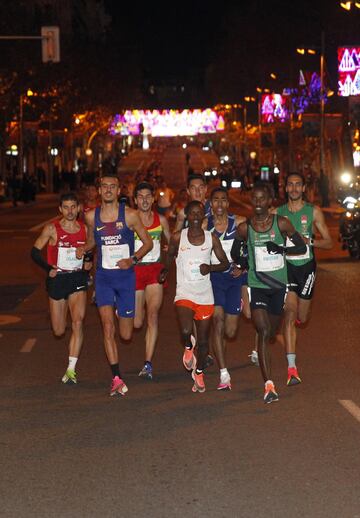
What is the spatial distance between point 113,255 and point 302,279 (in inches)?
68.3

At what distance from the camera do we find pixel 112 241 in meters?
10.2

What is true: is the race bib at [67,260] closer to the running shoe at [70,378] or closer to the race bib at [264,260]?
the running shoe at [70,378]

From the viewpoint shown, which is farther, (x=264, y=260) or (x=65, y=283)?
(x=65, y=283)

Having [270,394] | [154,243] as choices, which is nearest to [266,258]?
[270,394]

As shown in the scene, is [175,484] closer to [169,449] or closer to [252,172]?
[169,449]

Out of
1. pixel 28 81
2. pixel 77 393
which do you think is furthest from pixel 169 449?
pixel 28 81

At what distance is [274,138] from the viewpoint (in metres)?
87.1

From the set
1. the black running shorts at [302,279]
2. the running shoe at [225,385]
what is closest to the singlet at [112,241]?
the running shoe at [225,385]

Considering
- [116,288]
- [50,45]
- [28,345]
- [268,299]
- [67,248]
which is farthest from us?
[50,45]

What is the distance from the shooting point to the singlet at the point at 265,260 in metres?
9.87

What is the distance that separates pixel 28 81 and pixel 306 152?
76.5ft

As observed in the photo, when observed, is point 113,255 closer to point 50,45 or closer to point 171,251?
point 171,251

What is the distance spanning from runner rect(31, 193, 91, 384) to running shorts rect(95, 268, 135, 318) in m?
0.40

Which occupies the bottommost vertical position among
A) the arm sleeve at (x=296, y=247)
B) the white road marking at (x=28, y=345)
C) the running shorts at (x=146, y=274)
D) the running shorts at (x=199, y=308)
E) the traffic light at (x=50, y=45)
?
the white road marking at (x=28, y=345)
